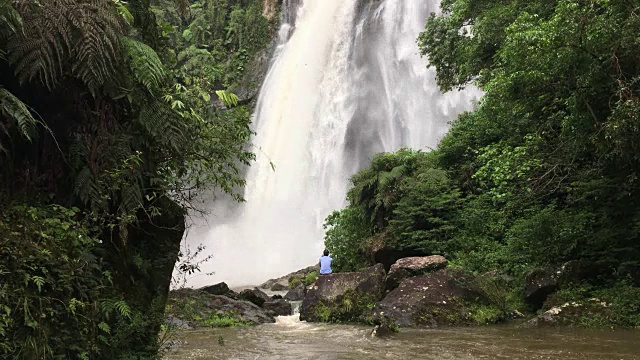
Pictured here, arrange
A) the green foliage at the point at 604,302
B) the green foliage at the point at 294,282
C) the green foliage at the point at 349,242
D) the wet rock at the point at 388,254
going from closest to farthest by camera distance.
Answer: the green foliage at the point at 604,302 < the wet rock at the point at 388,254 < the green foliage at the point at 349,242 < the green foliage at the point at 294,282

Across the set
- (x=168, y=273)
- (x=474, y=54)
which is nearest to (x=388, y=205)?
(x=474, y=54)

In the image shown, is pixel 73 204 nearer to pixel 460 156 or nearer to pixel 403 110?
pixel 460 156

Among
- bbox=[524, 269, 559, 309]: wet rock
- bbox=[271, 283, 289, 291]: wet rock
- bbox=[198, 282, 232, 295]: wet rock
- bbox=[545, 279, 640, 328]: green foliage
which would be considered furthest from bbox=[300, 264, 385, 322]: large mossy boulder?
bbox=[271, 283, 289, 291]: wet rock

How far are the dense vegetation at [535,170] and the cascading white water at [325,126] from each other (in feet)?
32.0

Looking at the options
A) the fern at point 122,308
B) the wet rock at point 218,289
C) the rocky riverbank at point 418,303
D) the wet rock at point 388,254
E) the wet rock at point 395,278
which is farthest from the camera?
the wet rock at point 218,289

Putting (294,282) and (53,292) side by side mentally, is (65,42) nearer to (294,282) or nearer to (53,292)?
(53,292)

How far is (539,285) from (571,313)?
1.16 m

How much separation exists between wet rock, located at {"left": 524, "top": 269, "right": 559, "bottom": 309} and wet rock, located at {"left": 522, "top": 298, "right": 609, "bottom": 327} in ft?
2.51

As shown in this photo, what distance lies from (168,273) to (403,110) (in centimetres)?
2426

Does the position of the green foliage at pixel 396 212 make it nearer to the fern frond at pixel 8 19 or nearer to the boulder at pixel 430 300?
the boulder at pixel 430 300

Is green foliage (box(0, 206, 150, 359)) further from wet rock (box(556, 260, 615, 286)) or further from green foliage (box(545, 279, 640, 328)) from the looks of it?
wet rock (box(556, 260, 615, 286))

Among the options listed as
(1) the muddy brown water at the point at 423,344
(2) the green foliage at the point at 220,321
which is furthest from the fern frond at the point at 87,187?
(2) the green foliage at the point at 220,321

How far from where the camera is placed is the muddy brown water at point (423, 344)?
708 cm

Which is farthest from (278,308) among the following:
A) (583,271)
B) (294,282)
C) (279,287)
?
(583,271)
